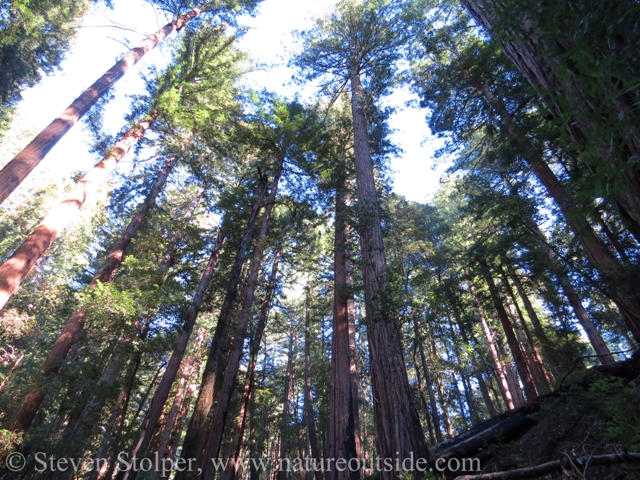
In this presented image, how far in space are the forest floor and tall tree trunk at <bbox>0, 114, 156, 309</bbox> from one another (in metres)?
8.41

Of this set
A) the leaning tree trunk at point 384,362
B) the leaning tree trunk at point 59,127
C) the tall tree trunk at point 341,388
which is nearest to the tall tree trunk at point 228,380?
the tall tree trunk at point 341,388

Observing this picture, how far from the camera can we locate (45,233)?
20.8ft

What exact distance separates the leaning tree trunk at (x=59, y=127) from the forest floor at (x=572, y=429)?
960 cm

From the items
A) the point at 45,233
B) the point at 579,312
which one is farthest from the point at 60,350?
the point at 579,312

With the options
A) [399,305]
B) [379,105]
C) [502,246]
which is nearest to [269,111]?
[379,105]

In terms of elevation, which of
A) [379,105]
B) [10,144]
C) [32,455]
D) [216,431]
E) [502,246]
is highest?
[10,144]

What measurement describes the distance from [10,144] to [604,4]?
1276 inches

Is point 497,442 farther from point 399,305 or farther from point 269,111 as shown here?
point 269,111

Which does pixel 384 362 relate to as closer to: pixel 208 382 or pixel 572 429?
pixel 572 429

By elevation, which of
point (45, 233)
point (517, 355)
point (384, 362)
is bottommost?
point (384, 362)

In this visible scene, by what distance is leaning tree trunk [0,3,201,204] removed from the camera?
5906 mm

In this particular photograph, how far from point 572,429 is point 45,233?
10.5 m

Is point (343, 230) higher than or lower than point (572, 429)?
higher

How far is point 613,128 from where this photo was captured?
2.07 metres
